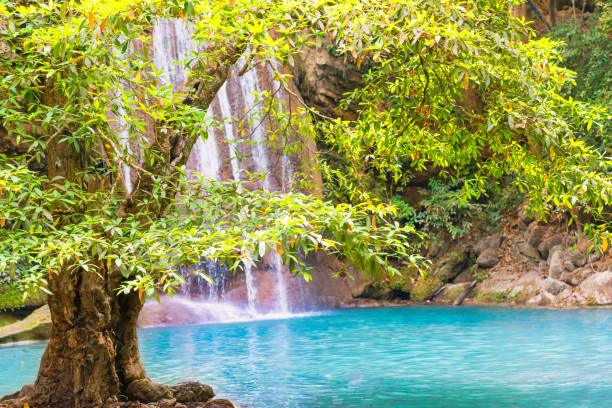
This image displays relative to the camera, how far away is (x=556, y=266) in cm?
1512

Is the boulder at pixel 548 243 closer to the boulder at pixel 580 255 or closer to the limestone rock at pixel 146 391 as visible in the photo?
the boulder at pixel 580 255

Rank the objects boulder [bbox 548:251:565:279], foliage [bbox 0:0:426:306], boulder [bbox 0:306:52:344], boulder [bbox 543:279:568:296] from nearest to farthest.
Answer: foliage [bbox 0:0:426:306] → boulder [bbox 0:306:52:344] → boulder [bbox 543:279:568:296] → boulder [bbox 548:251:565:279]

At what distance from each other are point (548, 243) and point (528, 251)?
1.99 ft

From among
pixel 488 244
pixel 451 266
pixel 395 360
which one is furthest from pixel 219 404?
pixel 488 244

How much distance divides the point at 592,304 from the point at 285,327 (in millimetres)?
6917

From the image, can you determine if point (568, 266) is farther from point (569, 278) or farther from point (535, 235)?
point (535, 235)

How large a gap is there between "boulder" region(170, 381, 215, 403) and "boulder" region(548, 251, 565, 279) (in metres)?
11.4

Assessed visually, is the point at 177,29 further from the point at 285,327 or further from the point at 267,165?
the point at 285,327

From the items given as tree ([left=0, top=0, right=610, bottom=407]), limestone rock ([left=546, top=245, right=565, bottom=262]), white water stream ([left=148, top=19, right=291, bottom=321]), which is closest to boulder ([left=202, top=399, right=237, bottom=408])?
tree ([left=0, top=0, right=610, bottom=407])

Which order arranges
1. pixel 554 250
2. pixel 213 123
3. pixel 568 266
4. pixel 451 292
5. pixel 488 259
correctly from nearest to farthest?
pixel 213 123
pixel 568 266
pixel 554 250
pixel 451 292
pixel 488 259

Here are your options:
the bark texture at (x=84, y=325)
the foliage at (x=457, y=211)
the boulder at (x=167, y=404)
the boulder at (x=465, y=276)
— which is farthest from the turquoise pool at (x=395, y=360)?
the foliage at (x=457, y=211)

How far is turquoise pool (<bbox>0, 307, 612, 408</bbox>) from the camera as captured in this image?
6.29 m

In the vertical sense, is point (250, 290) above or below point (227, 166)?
below

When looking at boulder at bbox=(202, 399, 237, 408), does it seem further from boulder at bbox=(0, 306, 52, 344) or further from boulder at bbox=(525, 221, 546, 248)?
boulder at bbox=(525, 221, 546, 248)
